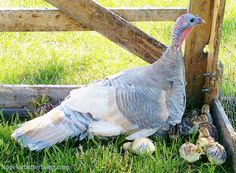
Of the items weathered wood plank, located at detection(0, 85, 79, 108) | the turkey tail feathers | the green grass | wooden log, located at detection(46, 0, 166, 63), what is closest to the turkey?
the turkey tail feathers

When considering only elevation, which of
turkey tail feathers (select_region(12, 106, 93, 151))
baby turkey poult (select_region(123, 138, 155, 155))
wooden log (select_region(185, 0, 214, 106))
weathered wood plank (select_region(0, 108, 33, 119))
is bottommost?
weathered wood plank (select_region(0, 108, 33, 119))

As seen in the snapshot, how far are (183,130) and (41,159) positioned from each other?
3.45 feet

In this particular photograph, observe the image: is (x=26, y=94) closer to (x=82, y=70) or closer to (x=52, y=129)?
(x=52, y=129)

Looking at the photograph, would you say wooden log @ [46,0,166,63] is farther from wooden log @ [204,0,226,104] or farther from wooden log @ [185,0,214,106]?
wooden log @ [204,0,226,104]

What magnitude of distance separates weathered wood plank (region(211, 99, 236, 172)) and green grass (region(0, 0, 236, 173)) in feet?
0.38

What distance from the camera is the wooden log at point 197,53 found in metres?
3.48

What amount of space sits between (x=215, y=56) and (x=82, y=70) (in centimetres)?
136

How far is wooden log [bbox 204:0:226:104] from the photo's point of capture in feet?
11.2

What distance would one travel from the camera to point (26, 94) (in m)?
3.70

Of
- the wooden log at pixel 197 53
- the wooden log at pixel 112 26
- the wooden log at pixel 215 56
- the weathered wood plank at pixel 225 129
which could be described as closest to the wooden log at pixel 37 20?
the wooden log at pixel 112 26

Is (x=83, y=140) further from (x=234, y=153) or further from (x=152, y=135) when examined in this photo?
(x=234, y=153)

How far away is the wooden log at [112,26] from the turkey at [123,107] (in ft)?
0.91

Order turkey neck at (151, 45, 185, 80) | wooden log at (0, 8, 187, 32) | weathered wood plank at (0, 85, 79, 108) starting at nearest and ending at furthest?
1. turkey neck at (151, 45, 185, 80)
2. wooden log at (0, 8, 187, 32)
3. weathered wood plank at (0, 85, 79, 108)

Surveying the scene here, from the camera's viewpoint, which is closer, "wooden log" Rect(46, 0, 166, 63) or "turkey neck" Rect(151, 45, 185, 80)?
"turkey neck" Rect(151, 45, 185, 80)
